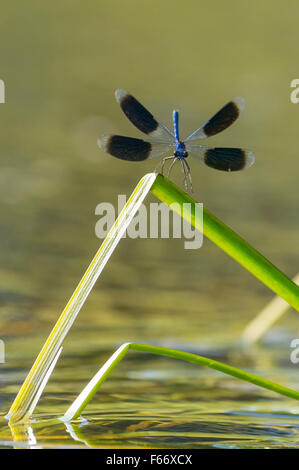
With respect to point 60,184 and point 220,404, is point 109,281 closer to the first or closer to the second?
point 60,184

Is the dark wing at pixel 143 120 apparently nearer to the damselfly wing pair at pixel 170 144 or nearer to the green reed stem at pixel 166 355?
the damselfly wing pair at pixel 170 144

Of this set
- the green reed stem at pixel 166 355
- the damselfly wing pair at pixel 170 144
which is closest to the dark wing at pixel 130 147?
the damselfly wing pair at pixel 170 144

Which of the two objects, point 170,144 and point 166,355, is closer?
point 166,355

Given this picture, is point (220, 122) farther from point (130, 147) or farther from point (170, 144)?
point (130, 147)

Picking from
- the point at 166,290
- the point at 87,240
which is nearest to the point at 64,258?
the point at 87,240

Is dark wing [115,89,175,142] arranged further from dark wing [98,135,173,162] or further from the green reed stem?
the green reed stem

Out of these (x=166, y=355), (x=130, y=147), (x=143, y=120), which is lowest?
(x=166, y=355)

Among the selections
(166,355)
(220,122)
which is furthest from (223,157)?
(166,355)
